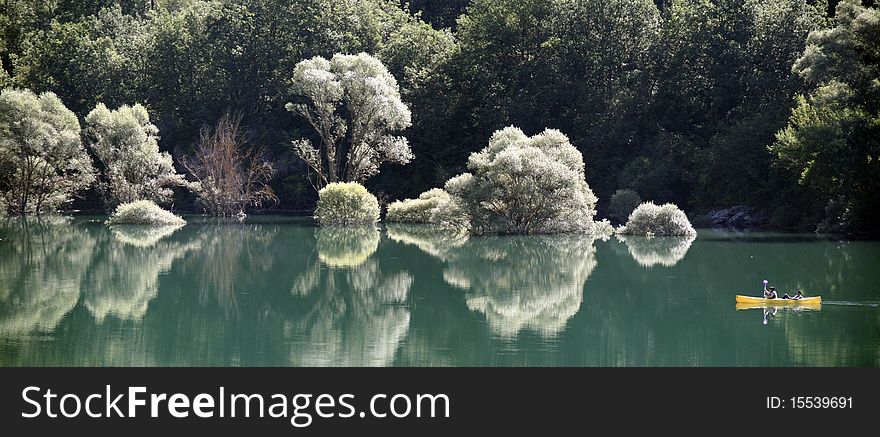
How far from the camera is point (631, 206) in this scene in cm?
4497

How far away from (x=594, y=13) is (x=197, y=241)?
25.8 metres

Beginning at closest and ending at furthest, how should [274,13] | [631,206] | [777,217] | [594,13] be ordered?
[777,217] → [631,206] → [594,13] → [274,13]

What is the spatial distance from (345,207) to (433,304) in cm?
2544

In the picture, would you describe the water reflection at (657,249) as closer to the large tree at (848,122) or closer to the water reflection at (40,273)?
the large tree at (848,122)

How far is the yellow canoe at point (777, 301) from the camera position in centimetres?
1800

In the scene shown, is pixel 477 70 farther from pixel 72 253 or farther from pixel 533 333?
pixel 533 333

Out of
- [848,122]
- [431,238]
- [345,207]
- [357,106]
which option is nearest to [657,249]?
[431,238]

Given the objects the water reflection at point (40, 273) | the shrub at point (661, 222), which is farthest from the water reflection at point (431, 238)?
the water reflection at point (40, 273)

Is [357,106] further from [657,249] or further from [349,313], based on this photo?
[349,313]

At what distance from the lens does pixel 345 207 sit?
144 feet

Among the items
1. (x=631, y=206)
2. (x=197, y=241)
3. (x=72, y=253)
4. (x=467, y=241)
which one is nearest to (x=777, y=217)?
(x=631, y=206)

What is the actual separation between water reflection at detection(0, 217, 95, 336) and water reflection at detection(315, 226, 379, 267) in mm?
6078

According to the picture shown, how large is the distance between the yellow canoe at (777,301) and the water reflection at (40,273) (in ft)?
36.5

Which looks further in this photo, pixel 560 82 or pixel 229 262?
pixel 560 82
